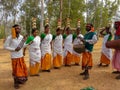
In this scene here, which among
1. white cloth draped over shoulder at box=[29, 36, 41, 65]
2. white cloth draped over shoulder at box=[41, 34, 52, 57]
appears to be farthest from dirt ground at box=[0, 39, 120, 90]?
white cloth draped over shoulder at box=[41, 34, 52, 57]

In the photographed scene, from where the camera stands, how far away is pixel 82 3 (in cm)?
3111

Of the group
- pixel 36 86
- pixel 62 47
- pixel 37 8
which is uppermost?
pixel 37 8

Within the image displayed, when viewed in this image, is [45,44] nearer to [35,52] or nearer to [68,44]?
[35,52]

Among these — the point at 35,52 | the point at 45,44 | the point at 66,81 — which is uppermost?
the point at 45,44

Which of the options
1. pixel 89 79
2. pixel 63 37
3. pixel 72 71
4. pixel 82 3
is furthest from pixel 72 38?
pixel 82 3

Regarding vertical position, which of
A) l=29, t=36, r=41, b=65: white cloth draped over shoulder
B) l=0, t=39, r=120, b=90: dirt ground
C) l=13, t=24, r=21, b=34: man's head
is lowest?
l=0, t=39, r=120, b=90: dirt ground

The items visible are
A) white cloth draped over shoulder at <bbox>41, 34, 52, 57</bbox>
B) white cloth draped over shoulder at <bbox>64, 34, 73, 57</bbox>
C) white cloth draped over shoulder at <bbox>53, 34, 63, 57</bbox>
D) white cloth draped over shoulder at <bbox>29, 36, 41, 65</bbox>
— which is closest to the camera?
white cloth draped over shoulder at <bbox>29, 36, 41, 65</bbox>

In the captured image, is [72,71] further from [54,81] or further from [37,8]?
[37,8]

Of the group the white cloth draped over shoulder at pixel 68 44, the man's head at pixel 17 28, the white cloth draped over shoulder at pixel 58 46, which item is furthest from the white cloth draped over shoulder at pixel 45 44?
the man's head at pixel 17 28

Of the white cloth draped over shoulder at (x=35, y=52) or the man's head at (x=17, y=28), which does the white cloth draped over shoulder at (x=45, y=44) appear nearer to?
the white cloth draped over shoulder at (x=35, y=52)

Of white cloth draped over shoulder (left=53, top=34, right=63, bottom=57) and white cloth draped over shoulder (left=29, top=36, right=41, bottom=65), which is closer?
white cloth draped over shoulder (left=29, top=36, right=41, bottom=65)

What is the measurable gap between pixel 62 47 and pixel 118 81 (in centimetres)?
300

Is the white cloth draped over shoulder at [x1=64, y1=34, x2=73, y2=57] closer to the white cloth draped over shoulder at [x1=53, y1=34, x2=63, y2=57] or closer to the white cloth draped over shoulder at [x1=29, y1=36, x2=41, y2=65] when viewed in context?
the white cloth draped over shoulder at [x1=53, y1=34, x2=63, y2=57]

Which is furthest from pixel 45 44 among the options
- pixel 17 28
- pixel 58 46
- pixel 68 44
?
pixel 17 28
